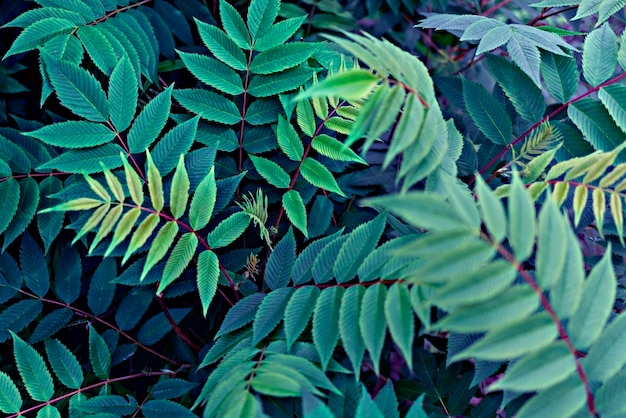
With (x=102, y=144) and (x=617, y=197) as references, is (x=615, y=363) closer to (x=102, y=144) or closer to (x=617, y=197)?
(x=617, y=197)

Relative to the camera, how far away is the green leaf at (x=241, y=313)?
97 centimetres

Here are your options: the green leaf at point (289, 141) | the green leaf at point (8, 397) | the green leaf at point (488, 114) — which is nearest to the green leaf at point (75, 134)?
the green leaf at point (289, 141)

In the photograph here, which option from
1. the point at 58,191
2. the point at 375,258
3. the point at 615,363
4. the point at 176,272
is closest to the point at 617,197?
the point at 615,363

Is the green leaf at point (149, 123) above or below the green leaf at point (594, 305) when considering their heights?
above

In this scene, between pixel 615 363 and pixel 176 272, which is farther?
pixel 176 272

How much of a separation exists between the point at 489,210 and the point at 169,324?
79 centimetres

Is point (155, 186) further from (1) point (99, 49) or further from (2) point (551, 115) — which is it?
(2) point (551, 115)

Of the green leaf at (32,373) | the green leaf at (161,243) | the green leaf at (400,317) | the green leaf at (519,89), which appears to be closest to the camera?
the green leaf at (400,317)

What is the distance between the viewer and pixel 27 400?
1.21 m

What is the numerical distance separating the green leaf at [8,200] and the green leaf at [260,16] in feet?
1.81

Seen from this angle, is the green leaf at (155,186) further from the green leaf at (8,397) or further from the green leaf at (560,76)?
the green leaf at (560,76)

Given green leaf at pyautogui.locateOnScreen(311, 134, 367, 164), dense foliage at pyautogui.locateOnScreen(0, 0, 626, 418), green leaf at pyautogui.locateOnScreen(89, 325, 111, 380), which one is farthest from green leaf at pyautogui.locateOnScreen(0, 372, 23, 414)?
green leaf at pyautogui.locateOnScreen(311, 134, 367, 164)

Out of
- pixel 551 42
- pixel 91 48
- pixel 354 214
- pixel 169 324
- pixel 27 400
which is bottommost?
pixel 27 400

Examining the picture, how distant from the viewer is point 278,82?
44.8 inches
